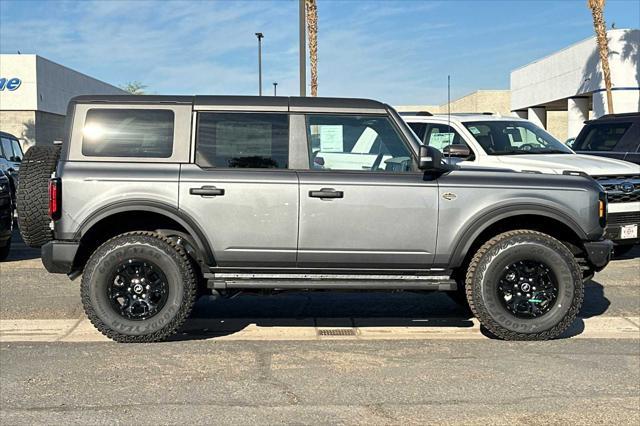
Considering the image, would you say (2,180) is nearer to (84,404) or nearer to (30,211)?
(30,211)

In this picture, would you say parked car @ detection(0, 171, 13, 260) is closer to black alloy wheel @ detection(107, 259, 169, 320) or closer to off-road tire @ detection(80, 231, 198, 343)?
off-road tire @ detection(80, 231, 198, 343)

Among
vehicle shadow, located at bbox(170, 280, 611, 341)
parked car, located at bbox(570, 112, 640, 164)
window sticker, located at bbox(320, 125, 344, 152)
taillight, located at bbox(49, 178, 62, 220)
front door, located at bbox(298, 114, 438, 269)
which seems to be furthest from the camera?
parked car, located at bbox(570, 112, 640, 164)

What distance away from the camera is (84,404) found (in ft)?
13.4

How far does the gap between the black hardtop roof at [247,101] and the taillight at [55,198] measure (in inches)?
29.7

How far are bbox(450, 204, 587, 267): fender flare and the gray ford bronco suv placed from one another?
0.01m

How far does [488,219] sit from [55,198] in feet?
11.8

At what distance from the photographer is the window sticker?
5598 millimetres

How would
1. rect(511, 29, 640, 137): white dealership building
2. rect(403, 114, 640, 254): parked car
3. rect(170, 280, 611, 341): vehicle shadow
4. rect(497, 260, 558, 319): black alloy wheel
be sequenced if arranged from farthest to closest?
rect(511, 29, 640, 137): white dealership building, rect(403, 114, 640, 254): parked car, rect(170, 280, 611, 341): vehicle shadow, rect(497, 260, 558, 319): black alloy wheel

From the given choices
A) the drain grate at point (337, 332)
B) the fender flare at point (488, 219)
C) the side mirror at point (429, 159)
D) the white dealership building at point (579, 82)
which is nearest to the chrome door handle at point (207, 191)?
the drain grate at point (337, 332)

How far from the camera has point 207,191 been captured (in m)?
5.29

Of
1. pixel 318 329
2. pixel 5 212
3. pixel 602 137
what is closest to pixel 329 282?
pixel 318 329

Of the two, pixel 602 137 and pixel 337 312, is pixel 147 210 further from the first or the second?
pixel 602 137

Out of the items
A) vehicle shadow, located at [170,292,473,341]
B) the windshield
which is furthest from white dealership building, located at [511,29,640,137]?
vehicle shadow, located at [170,292,473,341]

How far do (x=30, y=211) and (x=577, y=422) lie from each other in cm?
446
